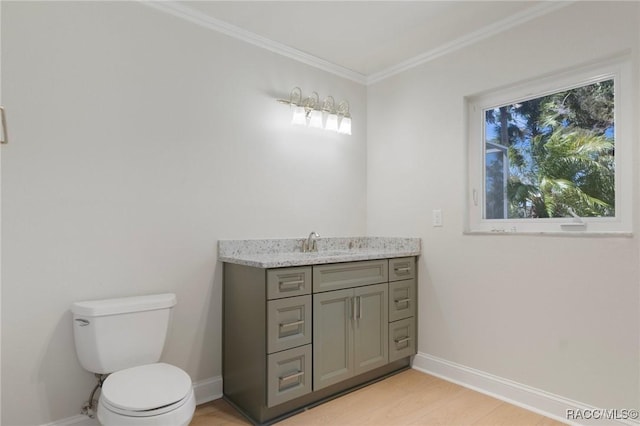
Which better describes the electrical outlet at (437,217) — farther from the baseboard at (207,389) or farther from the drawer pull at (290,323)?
the baseboard at (207,389)

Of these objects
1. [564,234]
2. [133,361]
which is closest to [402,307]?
[564,234]

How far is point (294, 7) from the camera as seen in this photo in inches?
87.4

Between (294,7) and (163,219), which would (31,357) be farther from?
(294,7)

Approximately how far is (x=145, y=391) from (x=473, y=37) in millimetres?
2705

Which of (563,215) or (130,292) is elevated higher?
(563,215)

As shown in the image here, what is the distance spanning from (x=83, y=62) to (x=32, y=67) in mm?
222

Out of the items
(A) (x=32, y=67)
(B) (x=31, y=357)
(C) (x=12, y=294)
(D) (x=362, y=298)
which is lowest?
(B) (x=31, y=357)

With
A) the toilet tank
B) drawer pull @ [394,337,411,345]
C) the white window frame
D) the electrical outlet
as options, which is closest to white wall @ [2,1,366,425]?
the toilet tank

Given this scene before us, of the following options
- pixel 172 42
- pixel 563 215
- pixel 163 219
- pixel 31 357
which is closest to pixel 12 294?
pixel 31 357

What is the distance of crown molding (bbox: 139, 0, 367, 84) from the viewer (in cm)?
221

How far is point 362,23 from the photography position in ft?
7.85

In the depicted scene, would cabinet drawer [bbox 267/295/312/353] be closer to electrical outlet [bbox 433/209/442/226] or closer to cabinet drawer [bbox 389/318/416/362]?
cabinet drawer [bbox 389/318/416/362]

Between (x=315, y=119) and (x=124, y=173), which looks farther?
(x=315, y=119)

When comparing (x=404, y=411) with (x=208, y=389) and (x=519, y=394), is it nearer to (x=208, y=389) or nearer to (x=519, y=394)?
(x=519, y=394)
